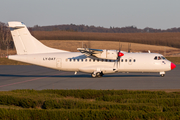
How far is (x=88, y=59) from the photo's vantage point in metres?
29.5

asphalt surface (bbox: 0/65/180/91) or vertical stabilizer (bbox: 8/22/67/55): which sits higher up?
vertical stabilizer (bbox: 8/22/67/55)

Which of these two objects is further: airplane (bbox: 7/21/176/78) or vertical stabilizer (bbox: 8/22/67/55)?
vertical stabilizer (bbox: 8/22/67/55)

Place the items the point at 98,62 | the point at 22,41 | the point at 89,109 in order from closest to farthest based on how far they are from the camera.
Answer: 1. the point at 89,109
2. the point at 98,62
3. the point at 22,41

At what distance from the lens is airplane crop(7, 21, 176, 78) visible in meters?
28.9

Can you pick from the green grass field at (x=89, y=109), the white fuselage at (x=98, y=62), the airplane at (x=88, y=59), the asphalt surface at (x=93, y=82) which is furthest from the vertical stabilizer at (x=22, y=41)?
the green grass field at (x=89, y=109)

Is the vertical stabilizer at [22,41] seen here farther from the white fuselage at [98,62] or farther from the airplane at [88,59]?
the white fuselage at [98,62]

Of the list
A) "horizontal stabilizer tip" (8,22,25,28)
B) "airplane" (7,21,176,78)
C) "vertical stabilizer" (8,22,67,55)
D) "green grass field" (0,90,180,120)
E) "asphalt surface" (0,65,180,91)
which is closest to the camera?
"green grass field" (0,90,180,120)

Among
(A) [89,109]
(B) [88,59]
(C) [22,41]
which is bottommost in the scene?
(A) [89,109]

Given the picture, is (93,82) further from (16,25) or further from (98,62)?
(16,25)

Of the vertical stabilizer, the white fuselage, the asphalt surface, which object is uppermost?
the vertical stabilizer


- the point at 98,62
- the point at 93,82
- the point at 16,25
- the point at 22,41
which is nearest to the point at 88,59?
the point at 98,62

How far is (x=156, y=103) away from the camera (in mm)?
12258

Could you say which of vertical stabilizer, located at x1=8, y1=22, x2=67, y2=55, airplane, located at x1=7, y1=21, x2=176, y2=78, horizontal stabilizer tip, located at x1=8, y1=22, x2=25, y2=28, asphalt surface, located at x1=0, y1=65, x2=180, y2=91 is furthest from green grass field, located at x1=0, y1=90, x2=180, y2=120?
horizontal stabilizer tip, located at x1=8, y1=22, x2=25, y2=28

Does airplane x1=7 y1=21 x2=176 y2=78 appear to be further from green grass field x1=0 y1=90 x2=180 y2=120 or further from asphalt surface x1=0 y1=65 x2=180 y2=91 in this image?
green grass field x1=0 y1=90 x2=180 y2=120
